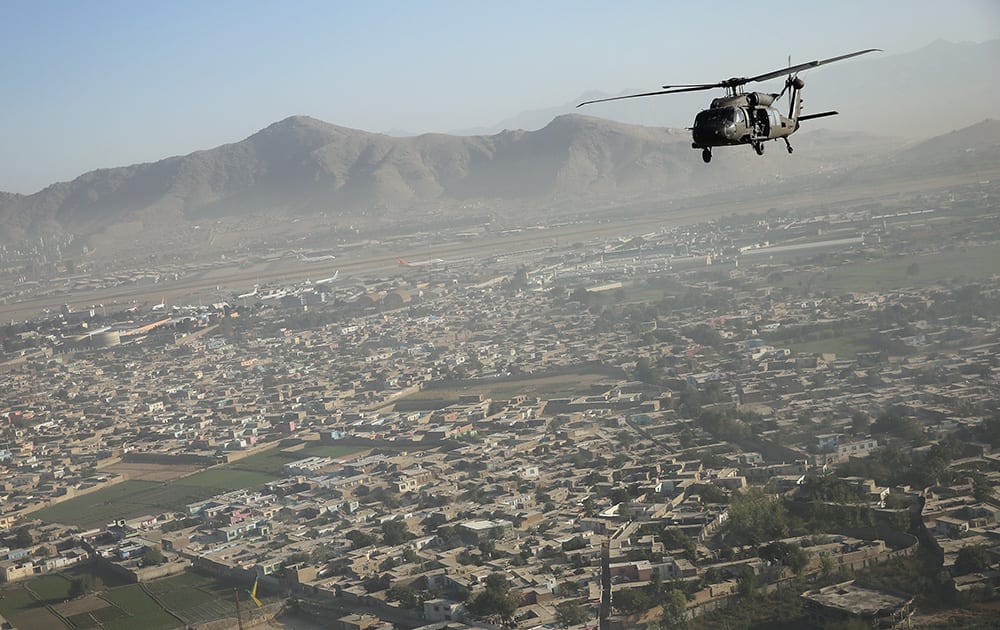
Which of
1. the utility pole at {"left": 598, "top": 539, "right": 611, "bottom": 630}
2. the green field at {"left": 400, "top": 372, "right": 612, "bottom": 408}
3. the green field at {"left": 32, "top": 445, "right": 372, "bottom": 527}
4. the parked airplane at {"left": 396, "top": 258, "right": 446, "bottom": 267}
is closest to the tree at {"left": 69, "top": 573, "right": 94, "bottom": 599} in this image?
the green field at {"left": 32, "top": 445, "right": 372, "bottom": 527}

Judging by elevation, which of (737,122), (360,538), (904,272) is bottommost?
(360,538)

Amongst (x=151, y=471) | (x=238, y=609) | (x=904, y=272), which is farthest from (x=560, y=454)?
(x=904, y=272)

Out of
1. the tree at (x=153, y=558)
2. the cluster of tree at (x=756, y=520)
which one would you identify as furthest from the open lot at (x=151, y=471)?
the cluster of tree at (x=756, y=520)

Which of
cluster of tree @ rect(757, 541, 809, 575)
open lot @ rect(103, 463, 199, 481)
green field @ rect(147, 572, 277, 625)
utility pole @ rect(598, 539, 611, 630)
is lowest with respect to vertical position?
open lot @ rect(103, 463, 199, 481)

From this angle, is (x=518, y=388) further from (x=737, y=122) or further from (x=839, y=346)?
(x=737, y=122)

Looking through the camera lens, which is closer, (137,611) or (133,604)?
(137,611)

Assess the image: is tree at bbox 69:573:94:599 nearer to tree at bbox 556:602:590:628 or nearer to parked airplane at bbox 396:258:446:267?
tree at bbox 556:602:590:628

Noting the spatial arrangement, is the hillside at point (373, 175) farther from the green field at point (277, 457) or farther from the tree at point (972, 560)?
the tree at point (972, 560)
